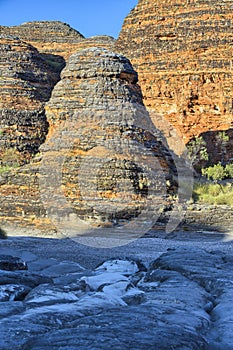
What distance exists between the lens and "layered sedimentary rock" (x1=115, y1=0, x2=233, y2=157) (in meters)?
26.7

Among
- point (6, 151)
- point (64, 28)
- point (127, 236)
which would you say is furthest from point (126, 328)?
point (64, 28)

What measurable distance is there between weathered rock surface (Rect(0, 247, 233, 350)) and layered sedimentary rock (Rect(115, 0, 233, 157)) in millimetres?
20801

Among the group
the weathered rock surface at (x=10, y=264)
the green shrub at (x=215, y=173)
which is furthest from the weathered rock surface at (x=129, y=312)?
the green shrub at (x=215, y=173)

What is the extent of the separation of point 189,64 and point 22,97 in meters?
9.29

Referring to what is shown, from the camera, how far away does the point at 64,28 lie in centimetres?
4425

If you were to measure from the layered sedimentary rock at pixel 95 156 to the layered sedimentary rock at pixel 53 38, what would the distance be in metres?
25.0

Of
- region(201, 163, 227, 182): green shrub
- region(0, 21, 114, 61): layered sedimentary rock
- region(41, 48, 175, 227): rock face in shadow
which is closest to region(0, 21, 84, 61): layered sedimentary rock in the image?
region(0, 21, 114, 61): layered sedimentary rock

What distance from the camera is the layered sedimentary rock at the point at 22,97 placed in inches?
866

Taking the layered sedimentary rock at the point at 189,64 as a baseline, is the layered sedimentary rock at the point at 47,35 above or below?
above

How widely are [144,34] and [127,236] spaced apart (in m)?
18.3

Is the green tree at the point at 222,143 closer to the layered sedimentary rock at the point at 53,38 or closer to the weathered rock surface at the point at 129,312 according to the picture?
the layered sedimentary rock at the point at 53,38

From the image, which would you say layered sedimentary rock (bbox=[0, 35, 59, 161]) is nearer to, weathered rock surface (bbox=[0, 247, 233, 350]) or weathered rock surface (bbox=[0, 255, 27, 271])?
weathered rock surface (bbox=[0, 255, 27, 271])

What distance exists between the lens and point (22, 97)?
23.4 m

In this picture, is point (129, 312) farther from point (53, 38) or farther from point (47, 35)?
point (47, 35)
